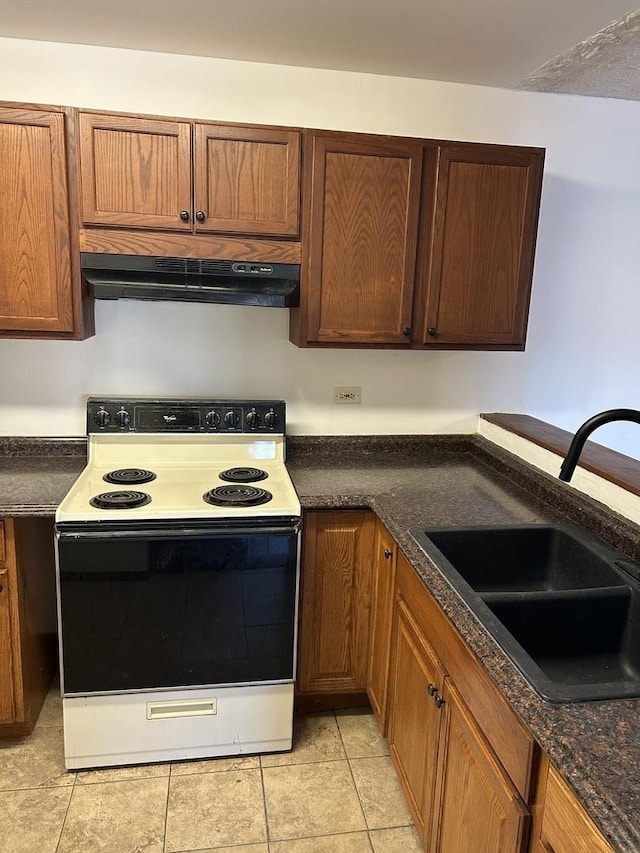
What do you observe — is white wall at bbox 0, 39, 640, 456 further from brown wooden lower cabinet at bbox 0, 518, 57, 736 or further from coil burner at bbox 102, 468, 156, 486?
brown wooden lower cabinet at bbox 0, 518, 57, 736

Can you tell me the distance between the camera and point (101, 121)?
2.04 meters

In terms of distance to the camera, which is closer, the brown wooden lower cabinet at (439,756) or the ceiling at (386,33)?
the brown wooden lower cabinet at (439,756)

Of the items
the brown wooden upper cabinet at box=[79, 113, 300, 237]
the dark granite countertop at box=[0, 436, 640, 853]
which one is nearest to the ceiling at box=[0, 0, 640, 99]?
the brown wooden upper cabinet at box=[79, 113, 300, 237]

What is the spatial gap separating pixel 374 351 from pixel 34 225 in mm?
1375

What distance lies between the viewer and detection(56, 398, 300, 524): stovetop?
2172mm

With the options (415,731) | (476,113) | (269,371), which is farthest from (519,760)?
(476,113)

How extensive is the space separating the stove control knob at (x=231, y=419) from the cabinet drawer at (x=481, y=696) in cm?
102

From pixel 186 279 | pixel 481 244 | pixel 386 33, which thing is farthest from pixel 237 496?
pixel 386 33

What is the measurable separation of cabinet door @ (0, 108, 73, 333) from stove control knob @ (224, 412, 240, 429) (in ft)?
A: 2.17

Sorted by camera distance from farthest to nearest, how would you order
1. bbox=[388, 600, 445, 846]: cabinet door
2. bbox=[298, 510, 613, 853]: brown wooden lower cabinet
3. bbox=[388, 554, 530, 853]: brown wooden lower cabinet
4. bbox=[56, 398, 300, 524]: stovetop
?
bbox=[56, 398, 300, 524]: stovetop, bbox=[388, 600, 445, 846]: cabinet door, bbox=[388, 554, 530, 853]: brown wooden lower cabinet, bbox=[298, 510, 613, 853]: brown wooden lower cabinet

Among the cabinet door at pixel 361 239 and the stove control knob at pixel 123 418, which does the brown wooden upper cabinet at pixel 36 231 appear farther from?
the cabinet door at pixel 361 239

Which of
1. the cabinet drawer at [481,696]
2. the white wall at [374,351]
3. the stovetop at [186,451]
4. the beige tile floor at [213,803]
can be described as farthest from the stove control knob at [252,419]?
the beige tile floor at [213,803]

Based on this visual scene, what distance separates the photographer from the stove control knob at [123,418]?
94.8 inches

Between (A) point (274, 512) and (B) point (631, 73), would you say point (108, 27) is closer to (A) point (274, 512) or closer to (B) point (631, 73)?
(A) point (274, 512)
